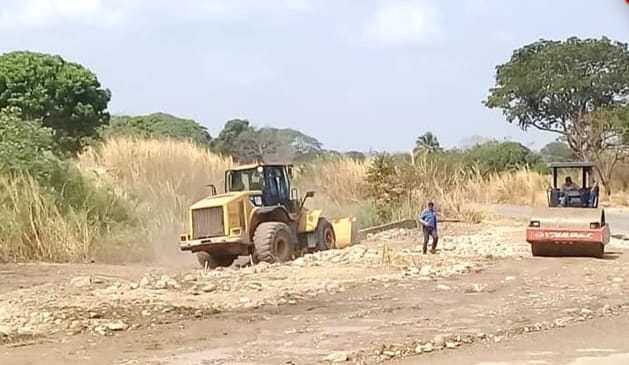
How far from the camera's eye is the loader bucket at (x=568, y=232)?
68.0ft

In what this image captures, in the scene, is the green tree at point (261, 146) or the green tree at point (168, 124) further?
the green tree at point (168, 124)

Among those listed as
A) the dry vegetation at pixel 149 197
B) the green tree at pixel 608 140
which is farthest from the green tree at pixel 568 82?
the dry vegetation at pixel 149 197

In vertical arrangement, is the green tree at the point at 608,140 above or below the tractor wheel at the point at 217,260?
above

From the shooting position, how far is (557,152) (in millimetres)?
65625

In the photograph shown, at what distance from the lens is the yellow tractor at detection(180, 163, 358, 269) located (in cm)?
2044

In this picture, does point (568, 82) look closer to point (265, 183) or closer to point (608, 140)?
point (608, 140)

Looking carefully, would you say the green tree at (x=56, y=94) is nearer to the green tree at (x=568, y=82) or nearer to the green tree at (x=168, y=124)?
the green tree at (x=168, y=124)

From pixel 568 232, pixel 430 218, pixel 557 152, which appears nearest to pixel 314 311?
pixel 568 232

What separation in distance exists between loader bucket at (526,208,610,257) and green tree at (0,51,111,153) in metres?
17.6

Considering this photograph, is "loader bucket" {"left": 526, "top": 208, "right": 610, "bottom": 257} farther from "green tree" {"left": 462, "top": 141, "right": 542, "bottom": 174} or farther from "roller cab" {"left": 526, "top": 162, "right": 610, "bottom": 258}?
"green tree" {"left": 462, "top": 141, "right": 542, "bottom": 174}

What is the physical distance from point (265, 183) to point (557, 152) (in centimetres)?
4686

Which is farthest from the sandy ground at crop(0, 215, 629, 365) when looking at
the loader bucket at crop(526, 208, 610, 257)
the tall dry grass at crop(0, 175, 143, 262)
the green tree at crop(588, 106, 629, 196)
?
the green tree at crop(588, 106, 629, 196)

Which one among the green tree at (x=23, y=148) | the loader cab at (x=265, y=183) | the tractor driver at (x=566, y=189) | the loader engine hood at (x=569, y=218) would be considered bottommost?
the loader engine hood at (x=569, y=218)

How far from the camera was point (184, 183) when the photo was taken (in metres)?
30.9
